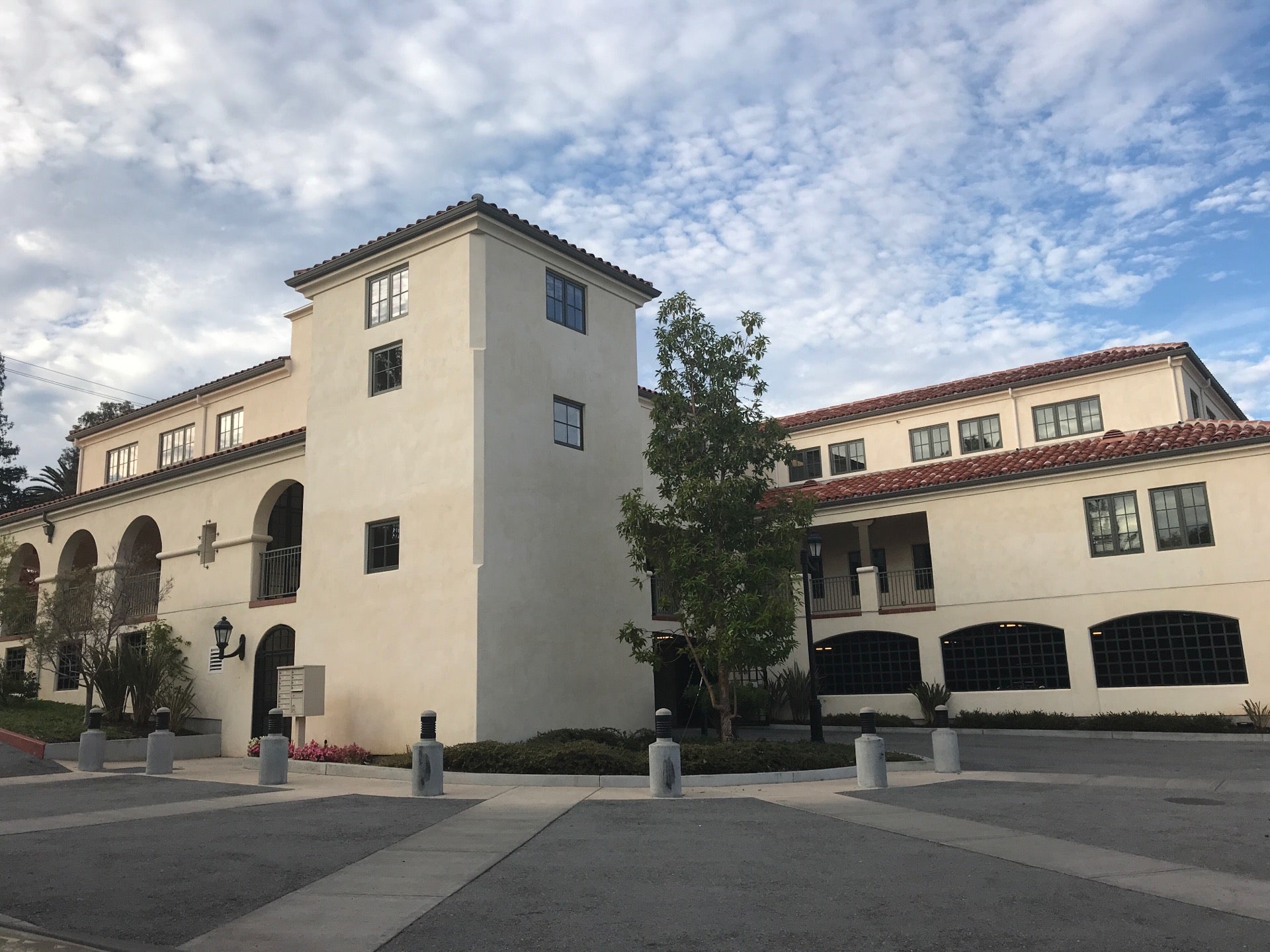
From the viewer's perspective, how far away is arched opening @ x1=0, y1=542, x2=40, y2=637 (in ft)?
84.9

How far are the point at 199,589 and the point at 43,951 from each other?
19237mm

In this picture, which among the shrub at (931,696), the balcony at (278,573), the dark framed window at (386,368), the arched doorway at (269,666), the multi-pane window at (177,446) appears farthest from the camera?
the multi-pane window at (177,446)

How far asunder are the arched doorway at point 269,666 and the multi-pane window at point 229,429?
790 cm

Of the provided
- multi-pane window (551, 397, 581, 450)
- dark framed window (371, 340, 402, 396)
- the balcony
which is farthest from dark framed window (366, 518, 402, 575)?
multi-pane window (551, 397, 581, 450)

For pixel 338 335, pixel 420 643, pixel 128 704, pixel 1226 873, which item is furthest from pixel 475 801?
pixel 128 704

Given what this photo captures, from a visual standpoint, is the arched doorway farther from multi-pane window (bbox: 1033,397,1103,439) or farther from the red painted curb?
multi-pane window (bbox: 1033,397,1103,439)

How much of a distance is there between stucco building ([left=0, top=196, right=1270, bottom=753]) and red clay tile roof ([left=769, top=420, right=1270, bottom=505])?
0.11 metres

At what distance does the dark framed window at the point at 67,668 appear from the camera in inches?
979

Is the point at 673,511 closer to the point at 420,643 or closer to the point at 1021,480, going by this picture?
the point at 420,643

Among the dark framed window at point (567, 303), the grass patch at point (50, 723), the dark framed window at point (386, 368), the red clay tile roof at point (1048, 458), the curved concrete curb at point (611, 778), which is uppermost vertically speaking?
the dark framed window at point (567, 303)

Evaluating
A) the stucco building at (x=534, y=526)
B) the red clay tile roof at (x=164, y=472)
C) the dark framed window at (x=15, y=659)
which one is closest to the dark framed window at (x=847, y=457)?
the stucco building at (x=534, y=526)

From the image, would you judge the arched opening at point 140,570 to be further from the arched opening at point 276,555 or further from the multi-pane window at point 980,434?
the multi-pane window at point 980,434

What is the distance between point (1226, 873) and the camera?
830cm

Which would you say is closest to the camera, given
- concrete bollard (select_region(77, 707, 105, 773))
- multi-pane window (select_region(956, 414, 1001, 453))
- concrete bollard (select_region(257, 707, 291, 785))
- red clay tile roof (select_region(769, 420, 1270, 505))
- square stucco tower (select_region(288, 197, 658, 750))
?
concrete bollard (select_region(257, 707, 291, 785))
